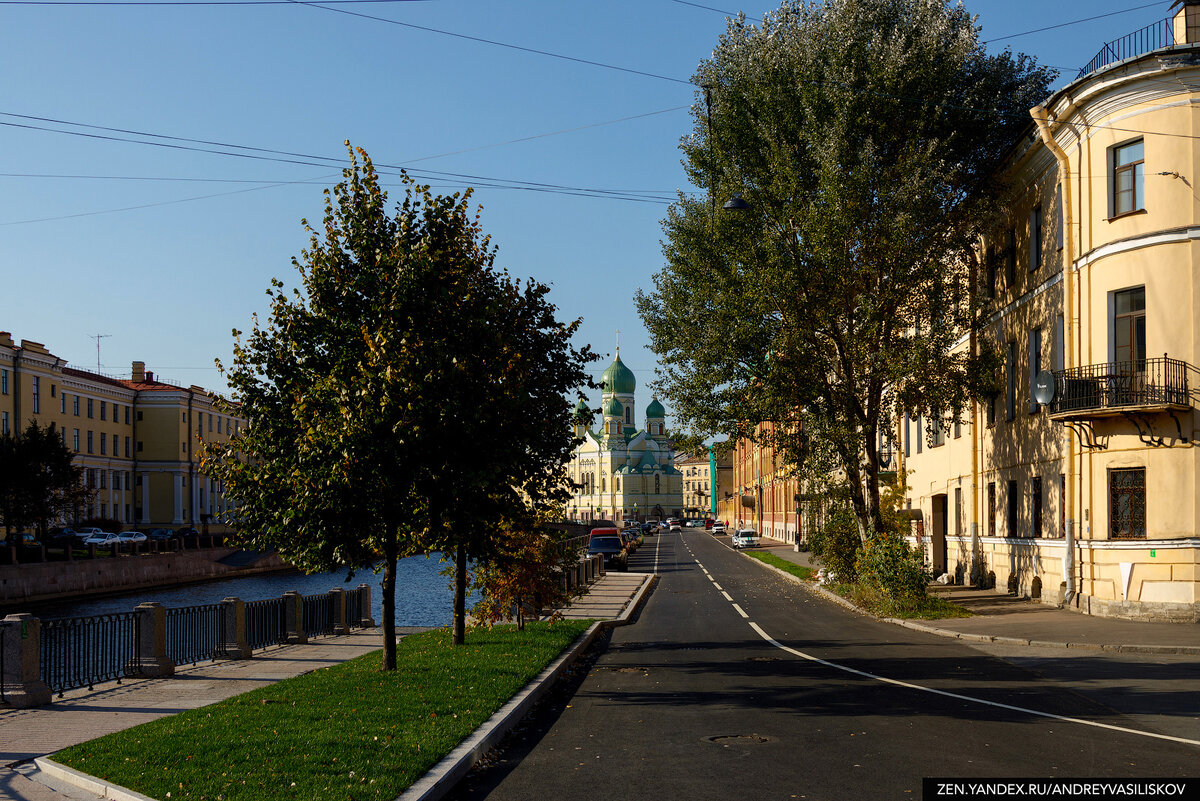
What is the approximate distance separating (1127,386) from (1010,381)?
283 inches

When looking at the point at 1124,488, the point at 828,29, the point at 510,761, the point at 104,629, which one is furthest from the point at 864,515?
the point at 510,761

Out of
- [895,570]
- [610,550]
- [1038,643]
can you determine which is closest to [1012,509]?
[895,570]

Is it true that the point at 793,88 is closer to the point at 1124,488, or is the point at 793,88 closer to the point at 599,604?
the point at 1124,488

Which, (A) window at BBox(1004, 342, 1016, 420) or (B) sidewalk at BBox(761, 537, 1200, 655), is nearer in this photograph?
(B) sidewalk at BBox(761, 537, 1200, 655)

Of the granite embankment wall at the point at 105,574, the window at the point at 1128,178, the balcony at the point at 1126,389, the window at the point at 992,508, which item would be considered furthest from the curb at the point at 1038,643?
the granite embankment wall at the point at 105,574

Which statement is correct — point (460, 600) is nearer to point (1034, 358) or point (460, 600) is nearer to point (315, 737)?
point (315, 737)

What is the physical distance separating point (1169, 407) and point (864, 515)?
9.34 metres

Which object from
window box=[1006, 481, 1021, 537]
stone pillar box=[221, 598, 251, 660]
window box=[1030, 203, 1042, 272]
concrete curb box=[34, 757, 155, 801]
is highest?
window box=[1030, 203, 1042, 272]

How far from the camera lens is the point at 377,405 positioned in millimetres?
13625

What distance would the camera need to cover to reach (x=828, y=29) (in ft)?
93.1

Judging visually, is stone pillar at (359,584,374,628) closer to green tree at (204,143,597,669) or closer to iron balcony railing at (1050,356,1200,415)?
green tree at (204,143,597,669)

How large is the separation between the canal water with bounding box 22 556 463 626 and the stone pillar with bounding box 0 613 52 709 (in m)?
16.0

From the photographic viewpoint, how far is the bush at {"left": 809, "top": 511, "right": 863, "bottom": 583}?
111 ft

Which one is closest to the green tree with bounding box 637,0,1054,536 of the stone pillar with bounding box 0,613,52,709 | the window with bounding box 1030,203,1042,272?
the window with bounding box 1030,203,1042,272
